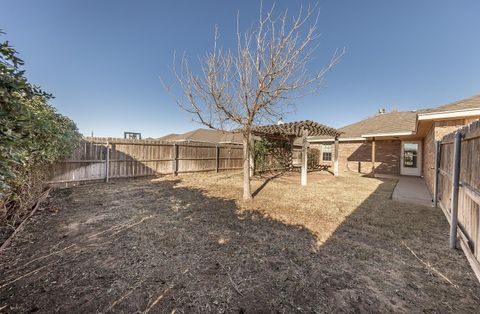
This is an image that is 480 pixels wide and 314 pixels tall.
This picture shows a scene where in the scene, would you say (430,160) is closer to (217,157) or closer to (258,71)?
(258,71)

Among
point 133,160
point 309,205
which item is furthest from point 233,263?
point 133,160

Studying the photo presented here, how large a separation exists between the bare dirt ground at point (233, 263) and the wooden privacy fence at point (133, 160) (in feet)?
12.9

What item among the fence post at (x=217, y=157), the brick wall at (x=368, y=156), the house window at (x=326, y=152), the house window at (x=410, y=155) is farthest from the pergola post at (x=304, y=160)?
the house window at (x=326, y=152)

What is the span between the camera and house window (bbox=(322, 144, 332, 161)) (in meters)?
17.7

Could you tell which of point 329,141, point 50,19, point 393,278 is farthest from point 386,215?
point 329,141

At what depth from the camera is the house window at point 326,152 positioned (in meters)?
17.7

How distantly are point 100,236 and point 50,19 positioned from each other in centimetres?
817

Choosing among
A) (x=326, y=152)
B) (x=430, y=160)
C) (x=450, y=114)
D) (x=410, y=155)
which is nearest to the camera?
(x=450, y=114)

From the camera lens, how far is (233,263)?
2.69m

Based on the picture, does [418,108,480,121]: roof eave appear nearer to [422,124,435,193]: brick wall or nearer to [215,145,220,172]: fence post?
[422,124,435,193]: brick wall

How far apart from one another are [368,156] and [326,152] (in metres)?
3.68

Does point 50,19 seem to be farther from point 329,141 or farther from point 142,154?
point 329,141

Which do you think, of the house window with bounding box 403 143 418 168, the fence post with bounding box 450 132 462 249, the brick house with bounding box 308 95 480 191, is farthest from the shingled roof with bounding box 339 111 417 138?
the fence post with bounding box 450 132 462 249

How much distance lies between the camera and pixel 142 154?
10.3 meters
